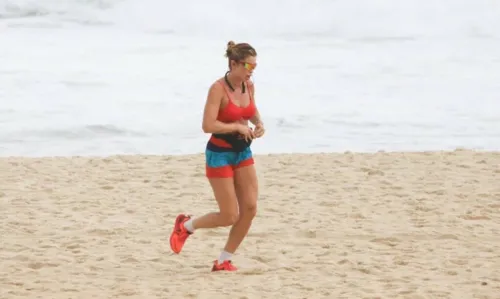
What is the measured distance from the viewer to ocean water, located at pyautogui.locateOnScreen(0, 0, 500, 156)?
14891 millimetres

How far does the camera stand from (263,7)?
2981 centimetres

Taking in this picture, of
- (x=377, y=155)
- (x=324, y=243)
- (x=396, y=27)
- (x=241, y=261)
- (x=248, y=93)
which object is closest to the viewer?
(x=248, y=93)

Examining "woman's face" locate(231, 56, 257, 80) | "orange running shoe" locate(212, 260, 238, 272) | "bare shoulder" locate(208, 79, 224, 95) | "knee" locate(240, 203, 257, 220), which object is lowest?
"orange running shoe" locate(212, 260, 238, 272)

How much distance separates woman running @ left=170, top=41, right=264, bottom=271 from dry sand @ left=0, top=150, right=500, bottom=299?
47 cm

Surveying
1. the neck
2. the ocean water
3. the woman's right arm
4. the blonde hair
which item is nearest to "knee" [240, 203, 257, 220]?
the woman's right arm

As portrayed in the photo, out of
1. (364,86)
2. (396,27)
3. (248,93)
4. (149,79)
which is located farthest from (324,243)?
(396,27)

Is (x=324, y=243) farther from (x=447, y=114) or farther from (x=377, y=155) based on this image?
(x=447, y=114)

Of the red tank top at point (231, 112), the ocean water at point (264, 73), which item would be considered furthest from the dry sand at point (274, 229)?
the ocean water at point (264, 73)

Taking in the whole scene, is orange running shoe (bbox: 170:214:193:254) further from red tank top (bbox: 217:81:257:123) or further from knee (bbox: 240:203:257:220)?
red tank top (bbox: 217:81:257:123)

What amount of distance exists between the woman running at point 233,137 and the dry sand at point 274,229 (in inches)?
18.4

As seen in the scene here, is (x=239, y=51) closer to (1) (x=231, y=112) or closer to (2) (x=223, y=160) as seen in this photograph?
(1) (x=231, y=112)

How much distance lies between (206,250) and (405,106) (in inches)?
403

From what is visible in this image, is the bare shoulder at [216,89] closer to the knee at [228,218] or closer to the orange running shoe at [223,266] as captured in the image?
the knee at [228,218]

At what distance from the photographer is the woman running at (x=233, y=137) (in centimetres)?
661
